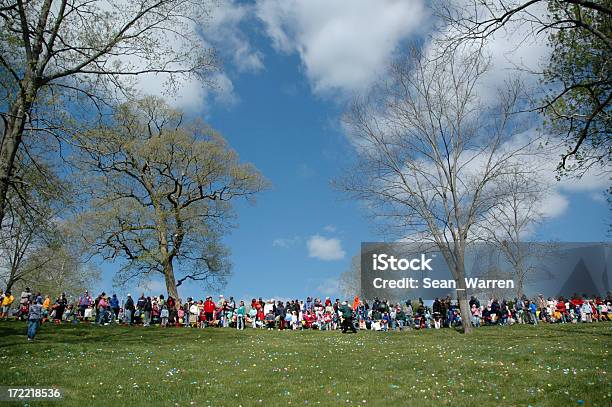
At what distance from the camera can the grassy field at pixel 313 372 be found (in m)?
10.6

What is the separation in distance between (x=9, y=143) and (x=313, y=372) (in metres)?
11.9

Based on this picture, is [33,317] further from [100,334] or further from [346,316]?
[346,316]

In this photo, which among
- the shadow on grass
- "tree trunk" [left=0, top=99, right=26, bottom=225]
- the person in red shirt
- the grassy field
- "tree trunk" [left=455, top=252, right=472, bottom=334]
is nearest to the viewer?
the grassy field

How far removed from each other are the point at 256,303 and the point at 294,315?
2.66 metres

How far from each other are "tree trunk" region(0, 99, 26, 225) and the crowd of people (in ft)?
48.5

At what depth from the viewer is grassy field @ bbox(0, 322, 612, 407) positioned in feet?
34.7

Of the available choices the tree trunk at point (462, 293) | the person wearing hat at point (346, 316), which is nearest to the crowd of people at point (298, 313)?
the person wearing hat at point (346, 316)

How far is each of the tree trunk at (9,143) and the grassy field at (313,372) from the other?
519 cm

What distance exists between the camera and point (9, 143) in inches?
649

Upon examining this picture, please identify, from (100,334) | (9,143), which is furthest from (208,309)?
(9,143)

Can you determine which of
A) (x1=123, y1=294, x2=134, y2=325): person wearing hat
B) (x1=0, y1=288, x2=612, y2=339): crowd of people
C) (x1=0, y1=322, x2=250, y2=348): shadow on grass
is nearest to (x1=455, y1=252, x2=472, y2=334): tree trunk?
(x1=0, y1=288, x2=612, y2=339): crowd of people

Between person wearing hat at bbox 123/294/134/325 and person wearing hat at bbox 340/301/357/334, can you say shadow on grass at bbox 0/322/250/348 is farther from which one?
person wearing hat at bbox 340/301/357/334

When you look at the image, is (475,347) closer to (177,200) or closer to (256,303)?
(256,303)

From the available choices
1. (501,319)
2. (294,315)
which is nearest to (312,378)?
(294,315)
